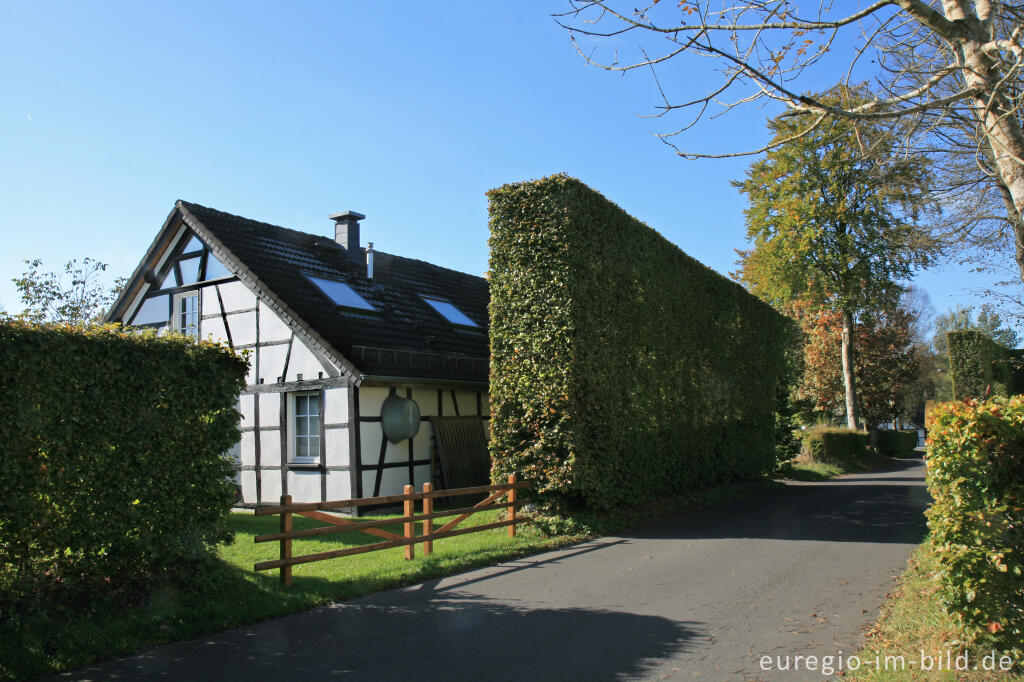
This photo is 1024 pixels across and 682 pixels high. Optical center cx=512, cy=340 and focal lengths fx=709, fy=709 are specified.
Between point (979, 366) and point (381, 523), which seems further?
point (979, 366)

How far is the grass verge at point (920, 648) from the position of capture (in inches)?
183

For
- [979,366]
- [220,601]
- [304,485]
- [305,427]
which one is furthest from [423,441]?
[979,366]

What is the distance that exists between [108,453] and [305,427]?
27.7ft

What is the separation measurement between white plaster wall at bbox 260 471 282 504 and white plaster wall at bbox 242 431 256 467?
0.45 meters

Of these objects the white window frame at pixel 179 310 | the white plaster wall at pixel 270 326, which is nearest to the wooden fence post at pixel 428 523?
the white plaster wall at pixel 270 326

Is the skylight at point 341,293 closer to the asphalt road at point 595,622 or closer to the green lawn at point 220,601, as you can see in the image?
the green lawn at point 220,601

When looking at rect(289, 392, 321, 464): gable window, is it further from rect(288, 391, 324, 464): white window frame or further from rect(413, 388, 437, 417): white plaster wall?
rect(413, 388, 437, 417): white plaster wall

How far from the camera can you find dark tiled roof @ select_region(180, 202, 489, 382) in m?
14.6

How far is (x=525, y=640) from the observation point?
595 cm

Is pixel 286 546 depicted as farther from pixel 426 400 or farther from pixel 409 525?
pixel 426 400

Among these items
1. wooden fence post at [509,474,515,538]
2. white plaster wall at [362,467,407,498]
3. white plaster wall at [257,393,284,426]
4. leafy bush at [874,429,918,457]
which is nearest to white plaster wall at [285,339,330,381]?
white plaster wall at [257,393,284,426]

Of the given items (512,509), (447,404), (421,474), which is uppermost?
(447,404)

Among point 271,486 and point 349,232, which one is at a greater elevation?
point 349,232

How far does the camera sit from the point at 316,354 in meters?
14.4
